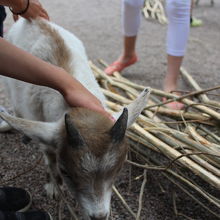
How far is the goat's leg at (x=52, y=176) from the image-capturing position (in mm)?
2440

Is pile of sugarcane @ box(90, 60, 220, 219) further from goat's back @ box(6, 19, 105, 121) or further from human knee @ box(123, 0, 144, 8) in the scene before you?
human knee @ box(123, 0, 144, 8)

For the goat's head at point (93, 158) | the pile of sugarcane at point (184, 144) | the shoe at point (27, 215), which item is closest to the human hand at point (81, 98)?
the goat's head at point (93, 158)

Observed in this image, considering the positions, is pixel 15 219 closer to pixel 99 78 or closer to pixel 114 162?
pixel 114 162

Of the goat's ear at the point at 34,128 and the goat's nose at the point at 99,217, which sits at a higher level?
the goat's ear at the point at 34,128

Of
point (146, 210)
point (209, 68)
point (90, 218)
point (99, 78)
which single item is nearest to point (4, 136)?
point (99, 78)

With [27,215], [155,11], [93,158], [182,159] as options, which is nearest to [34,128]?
[93,158]

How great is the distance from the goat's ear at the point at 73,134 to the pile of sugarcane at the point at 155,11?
6305 mm

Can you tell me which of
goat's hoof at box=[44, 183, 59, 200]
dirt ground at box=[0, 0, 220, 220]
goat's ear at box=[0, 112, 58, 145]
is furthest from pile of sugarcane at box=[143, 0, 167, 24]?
goat's ear at box=[0, 112, 58, 145]

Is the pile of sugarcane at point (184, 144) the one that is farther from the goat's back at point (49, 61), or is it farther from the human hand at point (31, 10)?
the human hand at point (31, 10)

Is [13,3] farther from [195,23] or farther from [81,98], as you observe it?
[195,23]

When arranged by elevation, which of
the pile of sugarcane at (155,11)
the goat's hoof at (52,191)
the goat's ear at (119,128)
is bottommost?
the pile of sugarcane at (155,11)

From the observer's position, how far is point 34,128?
2.10 metres

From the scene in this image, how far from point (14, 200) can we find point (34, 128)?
815mm

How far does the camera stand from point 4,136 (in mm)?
3613
